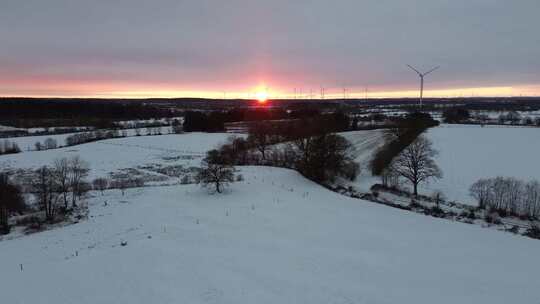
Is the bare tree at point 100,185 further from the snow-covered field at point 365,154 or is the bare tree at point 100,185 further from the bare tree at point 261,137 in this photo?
the snow-covered field at point 365,154

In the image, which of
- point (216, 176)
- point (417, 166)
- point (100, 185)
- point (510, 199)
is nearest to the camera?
point (510, 199)

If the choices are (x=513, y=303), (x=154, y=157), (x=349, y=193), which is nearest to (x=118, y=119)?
(x=154, y=157)

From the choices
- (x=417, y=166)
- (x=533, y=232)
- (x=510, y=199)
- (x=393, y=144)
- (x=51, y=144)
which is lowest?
(x=533, y=232)

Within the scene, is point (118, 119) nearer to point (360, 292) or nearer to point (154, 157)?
point (154, 157)

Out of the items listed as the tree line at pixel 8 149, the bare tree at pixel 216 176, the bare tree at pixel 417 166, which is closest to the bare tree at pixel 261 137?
the bare tree at pixel 216 176

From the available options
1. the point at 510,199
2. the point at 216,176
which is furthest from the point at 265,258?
the point at 510,199

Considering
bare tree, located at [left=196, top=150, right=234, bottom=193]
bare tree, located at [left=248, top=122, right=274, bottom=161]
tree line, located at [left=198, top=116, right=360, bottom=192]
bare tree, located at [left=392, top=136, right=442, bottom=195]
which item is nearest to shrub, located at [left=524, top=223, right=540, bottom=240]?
bare tree, located at [left=392, top=136, right=442, bottom=195]

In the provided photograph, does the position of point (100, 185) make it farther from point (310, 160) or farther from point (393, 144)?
point (393, 144)
